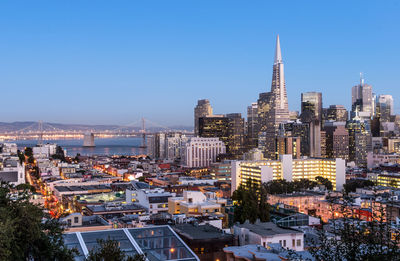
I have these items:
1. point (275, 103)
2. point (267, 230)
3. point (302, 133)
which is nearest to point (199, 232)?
point (267, 230)

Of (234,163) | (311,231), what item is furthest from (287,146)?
(311,231)

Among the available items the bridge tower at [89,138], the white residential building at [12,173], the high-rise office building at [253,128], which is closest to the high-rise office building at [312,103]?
the high-rise office building at [253,128]

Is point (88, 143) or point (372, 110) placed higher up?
point (372, 110)

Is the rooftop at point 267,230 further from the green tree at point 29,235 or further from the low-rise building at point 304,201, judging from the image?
the low-rise building at point 304,201

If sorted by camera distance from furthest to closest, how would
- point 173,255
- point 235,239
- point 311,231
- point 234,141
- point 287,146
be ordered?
point 234,141
point 287,146
point 311,231
point 235,239
point 173,255

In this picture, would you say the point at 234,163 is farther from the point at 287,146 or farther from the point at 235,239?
the point at 235,239
